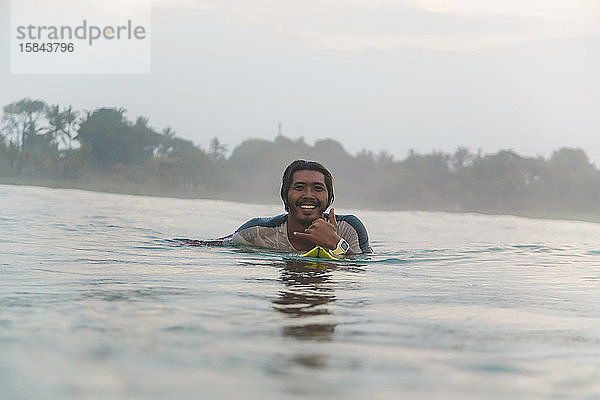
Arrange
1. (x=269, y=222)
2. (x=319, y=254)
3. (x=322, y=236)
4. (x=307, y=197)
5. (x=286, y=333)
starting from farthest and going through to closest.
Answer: (x=269, y=222) → (x=307, y=197) → (x=322, y=236) → (x=319, y=254) → (x=286, y=333)

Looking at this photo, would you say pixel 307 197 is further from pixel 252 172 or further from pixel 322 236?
pixel 252 172

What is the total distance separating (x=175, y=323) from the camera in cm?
216

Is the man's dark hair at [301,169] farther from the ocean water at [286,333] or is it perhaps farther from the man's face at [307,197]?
the ocean water at [286,333]

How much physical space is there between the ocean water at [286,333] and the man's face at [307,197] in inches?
65.5

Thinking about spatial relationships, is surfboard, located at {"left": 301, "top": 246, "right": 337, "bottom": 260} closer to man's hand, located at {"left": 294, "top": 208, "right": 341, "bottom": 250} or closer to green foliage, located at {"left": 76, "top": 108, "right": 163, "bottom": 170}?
man's hand, located at {"left": 294, "top": 208, "right": 341, "bottom": 250}

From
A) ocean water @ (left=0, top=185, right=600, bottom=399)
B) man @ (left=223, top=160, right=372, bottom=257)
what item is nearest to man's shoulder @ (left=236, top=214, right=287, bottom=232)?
man @ (left=223, top=160, right=372, bottom=257)

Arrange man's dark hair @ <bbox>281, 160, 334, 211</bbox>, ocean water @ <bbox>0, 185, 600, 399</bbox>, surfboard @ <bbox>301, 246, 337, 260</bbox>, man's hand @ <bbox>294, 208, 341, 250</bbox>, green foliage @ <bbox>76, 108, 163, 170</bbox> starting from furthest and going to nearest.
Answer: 1. green foliage @ <bbox>76, 108, 163, 170</bbox>
2. man's dark hair @ <bbox>281, 160, 334, 211</bbox>
3. man's hand @ <bbox>294, 208, 341, 250</bbox>
4. surfboard @ <bbox>301, 246, 337, 260</bbox>
5. ocean water @ <bbox>0, 185, 600, 399</bbox>

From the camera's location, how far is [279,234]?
6.35 meters

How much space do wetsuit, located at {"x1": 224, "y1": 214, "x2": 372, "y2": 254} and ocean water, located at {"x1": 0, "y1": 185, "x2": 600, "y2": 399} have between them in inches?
66.8

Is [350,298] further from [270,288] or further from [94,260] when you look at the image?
[94,260]

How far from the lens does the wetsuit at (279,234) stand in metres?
6.24

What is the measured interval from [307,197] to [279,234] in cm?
44

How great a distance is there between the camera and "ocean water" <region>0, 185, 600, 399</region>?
58.3 inches

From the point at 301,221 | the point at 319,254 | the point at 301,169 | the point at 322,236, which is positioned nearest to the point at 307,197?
the point at 301,221
